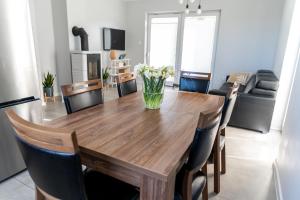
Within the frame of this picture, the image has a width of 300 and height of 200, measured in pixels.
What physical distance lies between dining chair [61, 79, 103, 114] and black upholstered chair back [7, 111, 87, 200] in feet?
2.34

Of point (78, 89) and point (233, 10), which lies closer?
point (78, 89)

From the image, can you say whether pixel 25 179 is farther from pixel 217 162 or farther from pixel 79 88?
pixel 217 162

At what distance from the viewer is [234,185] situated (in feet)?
6.40

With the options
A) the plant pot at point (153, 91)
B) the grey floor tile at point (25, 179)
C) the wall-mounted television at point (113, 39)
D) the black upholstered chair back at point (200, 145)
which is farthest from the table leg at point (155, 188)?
the wall-mounted television at point (113, 39)

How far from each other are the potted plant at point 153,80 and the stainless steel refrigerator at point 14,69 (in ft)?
3.61

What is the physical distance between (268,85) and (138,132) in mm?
2647

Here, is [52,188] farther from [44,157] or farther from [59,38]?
[59,38]

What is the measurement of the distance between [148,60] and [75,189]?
6.01 metres

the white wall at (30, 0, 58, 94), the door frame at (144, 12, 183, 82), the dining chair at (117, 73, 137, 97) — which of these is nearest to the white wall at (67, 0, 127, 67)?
the white wall at (30, 0, 58, 94)

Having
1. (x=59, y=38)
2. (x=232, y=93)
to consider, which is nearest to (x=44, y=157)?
(x=232, y=93)

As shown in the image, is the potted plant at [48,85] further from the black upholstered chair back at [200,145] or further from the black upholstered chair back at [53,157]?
the black upholstered chair back at [200,145]

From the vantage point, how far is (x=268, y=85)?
3059 millimetres

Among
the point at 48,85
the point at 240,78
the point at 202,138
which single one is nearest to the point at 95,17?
the point at 48,85

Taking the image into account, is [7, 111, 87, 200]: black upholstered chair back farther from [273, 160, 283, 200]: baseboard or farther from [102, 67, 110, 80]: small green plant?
[102, 67, 110, 80]: small green plant
